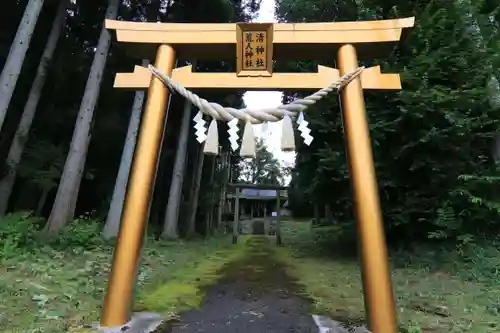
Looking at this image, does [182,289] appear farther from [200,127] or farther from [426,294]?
[426,294]

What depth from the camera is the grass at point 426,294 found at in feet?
11.7

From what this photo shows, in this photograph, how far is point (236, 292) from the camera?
5.22 meters

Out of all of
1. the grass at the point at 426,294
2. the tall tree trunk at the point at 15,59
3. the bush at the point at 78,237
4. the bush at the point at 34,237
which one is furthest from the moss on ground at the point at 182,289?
the tall tree trunk at the point at 15,59

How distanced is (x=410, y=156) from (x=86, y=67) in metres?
9.05

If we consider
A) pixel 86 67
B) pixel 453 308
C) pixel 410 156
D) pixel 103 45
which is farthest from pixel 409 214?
pixel 86 67

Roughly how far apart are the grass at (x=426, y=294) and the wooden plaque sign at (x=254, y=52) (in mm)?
2714

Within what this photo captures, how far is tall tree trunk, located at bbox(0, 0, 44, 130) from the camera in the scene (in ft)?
22.4

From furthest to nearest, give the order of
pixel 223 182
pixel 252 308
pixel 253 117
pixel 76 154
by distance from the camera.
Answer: pixel 223 182
pixel 76 154
pixel 252 308
pixel 253 117

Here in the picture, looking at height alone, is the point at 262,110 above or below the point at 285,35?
below

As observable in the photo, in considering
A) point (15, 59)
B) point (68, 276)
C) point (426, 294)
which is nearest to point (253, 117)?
point (426, 294)

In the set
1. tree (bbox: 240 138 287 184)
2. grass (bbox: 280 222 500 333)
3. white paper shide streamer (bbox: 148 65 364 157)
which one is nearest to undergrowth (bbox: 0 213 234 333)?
grass (bbox: 280 222 500 333)

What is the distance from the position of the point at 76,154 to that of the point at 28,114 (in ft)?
6.35

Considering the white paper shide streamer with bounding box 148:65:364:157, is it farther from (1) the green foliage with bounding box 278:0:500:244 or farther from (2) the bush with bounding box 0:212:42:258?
(2) the bush with bounding box 0:212:42:258

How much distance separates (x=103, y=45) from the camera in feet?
29.4
